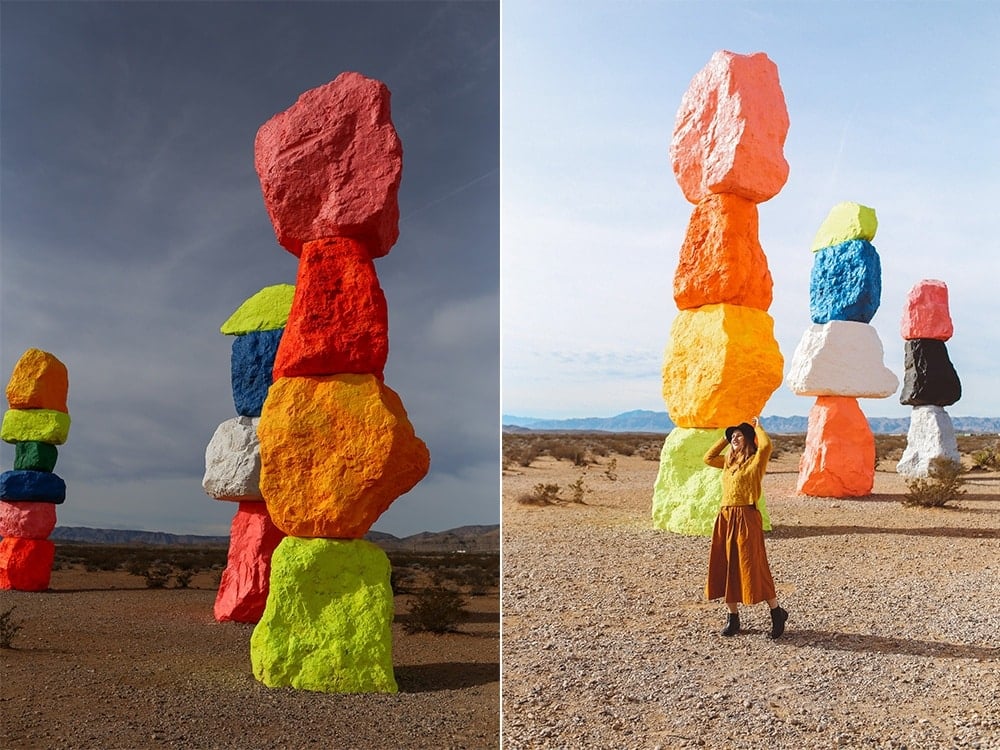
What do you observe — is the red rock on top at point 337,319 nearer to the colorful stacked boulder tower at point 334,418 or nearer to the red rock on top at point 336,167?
the colorful stacked boulder tower at point 334,418

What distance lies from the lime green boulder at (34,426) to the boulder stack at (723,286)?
8410 millimetres

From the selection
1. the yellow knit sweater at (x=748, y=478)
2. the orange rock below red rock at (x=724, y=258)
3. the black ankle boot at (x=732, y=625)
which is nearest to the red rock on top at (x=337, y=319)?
the yellow knit sweater at (x=748, y=478)

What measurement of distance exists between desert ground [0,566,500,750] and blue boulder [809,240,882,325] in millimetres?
7731

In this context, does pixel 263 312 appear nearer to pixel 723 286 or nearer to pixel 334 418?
pixel 334 418

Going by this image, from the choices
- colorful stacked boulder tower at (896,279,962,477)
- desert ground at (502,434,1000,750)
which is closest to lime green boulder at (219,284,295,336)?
desert ground at (502,434,1000,750)

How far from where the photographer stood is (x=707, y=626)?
587 cm

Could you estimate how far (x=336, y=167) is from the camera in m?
6.00

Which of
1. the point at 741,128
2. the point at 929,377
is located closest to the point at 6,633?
the point at 741,128

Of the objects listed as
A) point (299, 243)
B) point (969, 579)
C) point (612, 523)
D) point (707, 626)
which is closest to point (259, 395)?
point (299, 243)

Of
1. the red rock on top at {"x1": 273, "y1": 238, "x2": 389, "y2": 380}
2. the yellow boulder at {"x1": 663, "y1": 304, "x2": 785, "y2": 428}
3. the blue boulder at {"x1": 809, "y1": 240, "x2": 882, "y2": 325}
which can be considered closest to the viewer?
the red rock on top at {"x1": 273, "y1": 238, "x2": 389, "y2": 380}

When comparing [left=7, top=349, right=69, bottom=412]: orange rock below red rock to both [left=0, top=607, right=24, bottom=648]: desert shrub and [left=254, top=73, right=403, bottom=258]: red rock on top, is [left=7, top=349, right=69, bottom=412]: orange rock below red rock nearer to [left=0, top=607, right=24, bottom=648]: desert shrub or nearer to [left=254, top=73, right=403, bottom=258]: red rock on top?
[left=0, top=607, right=24, bottom=648]: desert shrub

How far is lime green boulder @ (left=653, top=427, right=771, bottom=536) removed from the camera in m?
8.50

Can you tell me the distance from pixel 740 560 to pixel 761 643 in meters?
0.67

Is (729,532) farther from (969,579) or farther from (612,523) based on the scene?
(612,523)
